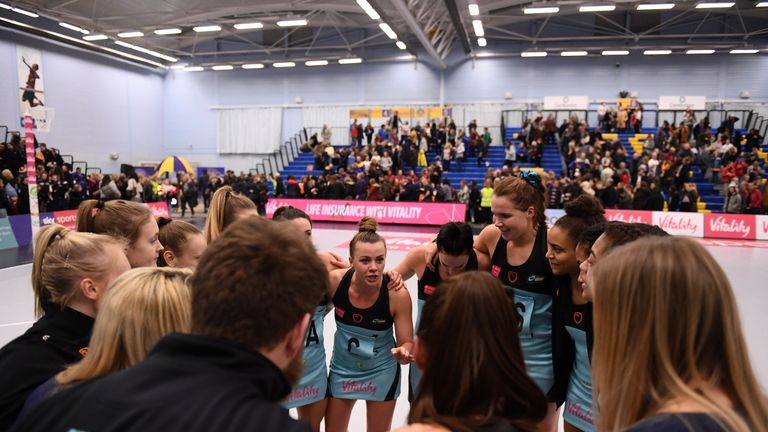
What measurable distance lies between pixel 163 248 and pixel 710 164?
21560mm

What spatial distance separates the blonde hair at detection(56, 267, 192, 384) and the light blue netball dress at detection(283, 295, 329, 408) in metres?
1.46

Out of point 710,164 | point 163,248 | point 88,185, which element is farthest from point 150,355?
point 710,164

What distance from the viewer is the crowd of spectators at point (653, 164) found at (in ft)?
47.9

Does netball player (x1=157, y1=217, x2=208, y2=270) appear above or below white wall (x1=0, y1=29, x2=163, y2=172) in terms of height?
below

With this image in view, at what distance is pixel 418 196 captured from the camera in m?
16.2

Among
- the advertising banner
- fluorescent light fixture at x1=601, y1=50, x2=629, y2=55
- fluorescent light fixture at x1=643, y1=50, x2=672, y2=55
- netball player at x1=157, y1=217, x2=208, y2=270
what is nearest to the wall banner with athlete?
the advertising banner

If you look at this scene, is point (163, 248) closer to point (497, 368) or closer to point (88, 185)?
point (497, 368)

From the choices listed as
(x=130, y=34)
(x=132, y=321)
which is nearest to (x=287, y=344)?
(x=132, y=321)

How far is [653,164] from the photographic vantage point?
55.9ft

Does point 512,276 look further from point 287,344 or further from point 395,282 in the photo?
point 287,344

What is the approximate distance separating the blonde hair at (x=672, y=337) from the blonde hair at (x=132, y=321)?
127cm

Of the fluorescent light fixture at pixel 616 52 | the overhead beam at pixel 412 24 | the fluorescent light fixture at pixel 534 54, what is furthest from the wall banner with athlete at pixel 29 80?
the fluorescent light fixture at pixel 616 52

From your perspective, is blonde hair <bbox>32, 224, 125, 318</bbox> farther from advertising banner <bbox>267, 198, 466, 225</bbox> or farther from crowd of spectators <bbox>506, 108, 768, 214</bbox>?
crowd of spectators <bbox>506, 108, 768, 214</bbox>

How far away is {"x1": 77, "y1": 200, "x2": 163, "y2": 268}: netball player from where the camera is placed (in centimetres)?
273
